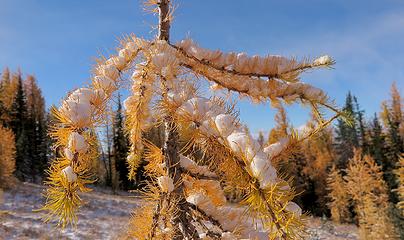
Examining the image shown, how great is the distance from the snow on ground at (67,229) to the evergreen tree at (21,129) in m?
17.7

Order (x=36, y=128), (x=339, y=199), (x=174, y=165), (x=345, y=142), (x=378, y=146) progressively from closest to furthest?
1. (x=174, y=165)
2. (x=339, y=199)
3. (x=378, y=146)
4. (x=345, y=142)
5. (x=36, y=128)

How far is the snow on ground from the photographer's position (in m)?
17.0

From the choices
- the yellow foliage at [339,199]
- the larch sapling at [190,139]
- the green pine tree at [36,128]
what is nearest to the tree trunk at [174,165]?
the larch sapling at [190,139]

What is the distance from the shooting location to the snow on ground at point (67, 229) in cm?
1695

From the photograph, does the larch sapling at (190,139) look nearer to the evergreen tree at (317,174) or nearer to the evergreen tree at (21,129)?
the evergreen tree at (317,174)

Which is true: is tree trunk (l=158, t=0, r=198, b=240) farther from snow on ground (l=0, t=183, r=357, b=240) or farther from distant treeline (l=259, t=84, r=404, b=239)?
distant treeline (l=259, t=84, r=404, b=239)

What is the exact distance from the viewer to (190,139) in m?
1.65

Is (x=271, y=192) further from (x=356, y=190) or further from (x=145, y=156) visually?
(x=356, y=190)

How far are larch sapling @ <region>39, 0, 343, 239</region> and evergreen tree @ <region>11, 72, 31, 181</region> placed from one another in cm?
5185

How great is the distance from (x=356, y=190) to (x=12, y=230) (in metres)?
23.0

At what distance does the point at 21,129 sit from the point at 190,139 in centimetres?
5855

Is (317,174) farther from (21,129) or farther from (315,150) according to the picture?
(21,129)

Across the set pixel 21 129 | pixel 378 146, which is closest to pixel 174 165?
pixel 378 146

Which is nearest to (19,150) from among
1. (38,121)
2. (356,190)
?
(38,121)
